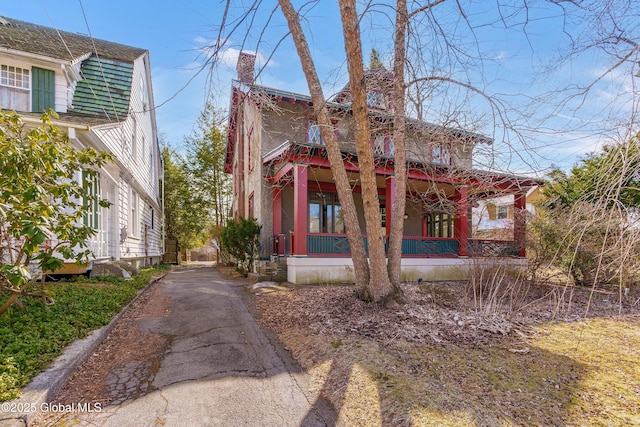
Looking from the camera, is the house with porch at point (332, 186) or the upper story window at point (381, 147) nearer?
the house with porch at point (332, 186)

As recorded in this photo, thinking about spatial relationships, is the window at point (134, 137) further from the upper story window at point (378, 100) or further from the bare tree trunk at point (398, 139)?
the bare tree trunk at point (398, 139)

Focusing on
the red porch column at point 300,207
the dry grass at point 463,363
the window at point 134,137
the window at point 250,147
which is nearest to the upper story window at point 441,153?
the dry grass at point 463,363

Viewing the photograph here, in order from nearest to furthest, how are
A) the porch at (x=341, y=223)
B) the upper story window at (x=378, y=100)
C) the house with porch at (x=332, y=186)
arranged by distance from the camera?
1. the house with porch at (x=332, y=186)
2. the upper story window at (x=378, y=100)
3. the porch at (x=341, y=223)

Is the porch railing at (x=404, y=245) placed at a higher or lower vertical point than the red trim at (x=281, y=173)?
lower

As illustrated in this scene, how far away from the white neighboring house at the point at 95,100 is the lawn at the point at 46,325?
2.19m

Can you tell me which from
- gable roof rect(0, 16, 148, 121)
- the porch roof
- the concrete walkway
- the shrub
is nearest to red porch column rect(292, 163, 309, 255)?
the porch roof

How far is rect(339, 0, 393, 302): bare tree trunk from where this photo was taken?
5.11 m

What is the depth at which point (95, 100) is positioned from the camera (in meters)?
9.37

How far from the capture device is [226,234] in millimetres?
11836

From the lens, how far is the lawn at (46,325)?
2883 mm

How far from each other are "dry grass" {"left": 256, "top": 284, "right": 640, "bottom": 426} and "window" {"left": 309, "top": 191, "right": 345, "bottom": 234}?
673 cm

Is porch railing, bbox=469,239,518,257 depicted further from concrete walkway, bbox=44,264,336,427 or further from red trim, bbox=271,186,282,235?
concrete walkway, bbox=44,264,336,427

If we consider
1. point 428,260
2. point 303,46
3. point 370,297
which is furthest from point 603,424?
point 428,260

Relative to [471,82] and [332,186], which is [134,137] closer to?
[332,186]
